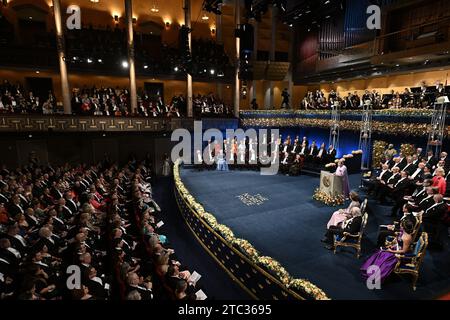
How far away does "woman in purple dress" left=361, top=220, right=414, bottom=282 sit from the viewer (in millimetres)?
4414

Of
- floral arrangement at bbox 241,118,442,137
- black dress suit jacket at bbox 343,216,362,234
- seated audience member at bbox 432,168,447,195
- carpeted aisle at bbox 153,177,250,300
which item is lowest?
carpeted aisle at bbox 153,177,250,300

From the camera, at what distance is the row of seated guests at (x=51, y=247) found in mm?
4070

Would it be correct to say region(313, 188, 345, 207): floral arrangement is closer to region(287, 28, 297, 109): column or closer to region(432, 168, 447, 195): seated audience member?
region(432, 168, 447, 195): seated audience member

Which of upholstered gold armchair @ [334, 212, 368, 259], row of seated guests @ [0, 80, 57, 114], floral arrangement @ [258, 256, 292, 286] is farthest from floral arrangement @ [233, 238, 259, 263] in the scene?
row of seated guests @ [0, 80, 57, 114]

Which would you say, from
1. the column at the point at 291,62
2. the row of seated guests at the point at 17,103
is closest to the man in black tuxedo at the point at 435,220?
the row of seated guests at the point at 17,103

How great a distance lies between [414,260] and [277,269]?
2.40 metres

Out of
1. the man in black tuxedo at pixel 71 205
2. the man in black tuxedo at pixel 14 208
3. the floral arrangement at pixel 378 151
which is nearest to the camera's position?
the man in black tuxedo at pixel 14 208

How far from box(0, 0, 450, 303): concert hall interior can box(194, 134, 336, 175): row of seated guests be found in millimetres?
112

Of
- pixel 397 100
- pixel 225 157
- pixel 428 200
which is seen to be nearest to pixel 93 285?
pixel 428 200

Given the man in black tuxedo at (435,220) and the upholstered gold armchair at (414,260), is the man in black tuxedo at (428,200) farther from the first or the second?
the upholstered gold armchair at (414,260)

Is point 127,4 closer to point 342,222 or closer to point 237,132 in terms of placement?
point 237,132

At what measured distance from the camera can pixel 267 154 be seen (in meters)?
15.3

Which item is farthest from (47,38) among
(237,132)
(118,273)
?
(118,273)

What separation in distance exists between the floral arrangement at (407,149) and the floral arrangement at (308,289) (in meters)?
9.41
